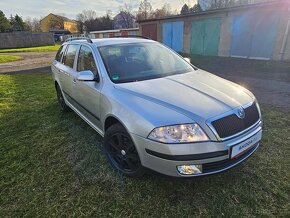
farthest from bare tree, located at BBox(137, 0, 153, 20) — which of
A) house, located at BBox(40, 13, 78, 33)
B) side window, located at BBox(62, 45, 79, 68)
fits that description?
side window, located at BBox(62, 45, 79, 68)

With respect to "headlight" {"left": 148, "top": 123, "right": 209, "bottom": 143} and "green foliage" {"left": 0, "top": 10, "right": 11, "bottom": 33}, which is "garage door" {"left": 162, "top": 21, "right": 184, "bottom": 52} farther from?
"green foliage" {"left": 0, "top": 10, "right": 11, "bottom": 33}

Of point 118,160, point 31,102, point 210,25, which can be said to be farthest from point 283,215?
point 210,25

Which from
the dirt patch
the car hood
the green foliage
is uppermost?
the green foliage

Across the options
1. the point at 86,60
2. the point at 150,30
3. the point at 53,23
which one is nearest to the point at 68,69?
the point at 86,60

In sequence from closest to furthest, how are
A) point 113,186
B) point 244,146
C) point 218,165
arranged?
1. point 218,165
2. point 244,146
3. point 113,186

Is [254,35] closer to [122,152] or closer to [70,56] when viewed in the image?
[70,56]

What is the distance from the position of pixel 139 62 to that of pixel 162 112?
53.1 inches

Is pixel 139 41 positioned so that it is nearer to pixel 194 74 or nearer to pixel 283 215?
pixel 194 74

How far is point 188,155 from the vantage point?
7.02ft

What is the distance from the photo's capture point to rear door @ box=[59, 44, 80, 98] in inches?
167

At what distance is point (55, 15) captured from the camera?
8162cm

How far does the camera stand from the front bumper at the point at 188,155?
7.01 feet

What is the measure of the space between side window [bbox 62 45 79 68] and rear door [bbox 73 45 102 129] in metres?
0.34

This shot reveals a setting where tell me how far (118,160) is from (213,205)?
4.18 ft
